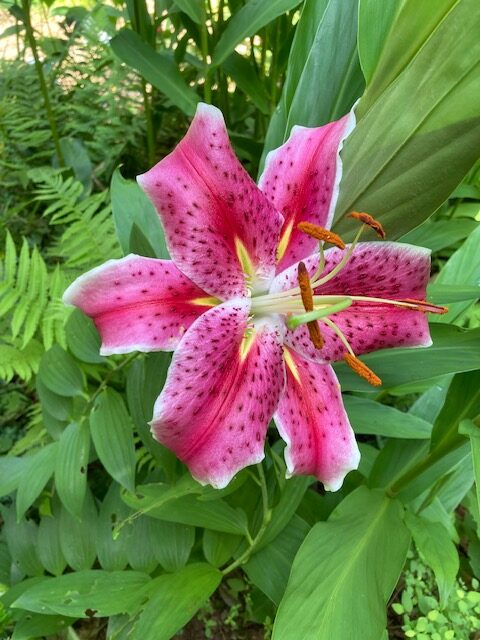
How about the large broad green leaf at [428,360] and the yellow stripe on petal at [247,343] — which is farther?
the large broad green leaf at [428,360]

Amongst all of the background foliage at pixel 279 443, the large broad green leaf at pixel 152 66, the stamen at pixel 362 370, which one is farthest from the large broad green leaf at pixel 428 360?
the large broad green leaf at pixel 152 66

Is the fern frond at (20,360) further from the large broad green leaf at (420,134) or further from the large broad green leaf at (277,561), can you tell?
the large broad green leaf at (420,134)

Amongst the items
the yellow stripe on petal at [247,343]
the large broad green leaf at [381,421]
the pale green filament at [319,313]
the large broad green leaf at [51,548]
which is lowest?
the large broad green leaf at [51,548]

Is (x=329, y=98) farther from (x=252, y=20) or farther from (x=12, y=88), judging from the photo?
(x=12, y=88)

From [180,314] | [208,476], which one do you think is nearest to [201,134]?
[180,314]

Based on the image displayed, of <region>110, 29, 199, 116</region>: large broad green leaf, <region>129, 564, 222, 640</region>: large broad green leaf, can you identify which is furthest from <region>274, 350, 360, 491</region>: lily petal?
<region>110, 29, 199, 116</region>: large broad green leaf

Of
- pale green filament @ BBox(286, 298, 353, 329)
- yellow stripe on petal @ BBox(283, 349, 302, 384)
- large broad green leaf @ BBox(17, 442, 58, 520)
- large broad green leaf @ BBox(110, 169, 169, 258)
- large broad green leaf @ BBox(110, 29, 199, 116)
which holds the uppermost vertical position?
large broad green leaf @ BBox(110, 29, 199, 116)

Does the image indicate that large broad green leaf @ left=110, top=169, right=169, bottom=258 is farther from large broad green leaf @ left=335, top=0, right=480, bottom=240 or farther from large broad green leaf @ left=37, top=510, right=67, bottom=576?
large broad green leaf @ left=37, top=510, right=67, bottom=576
